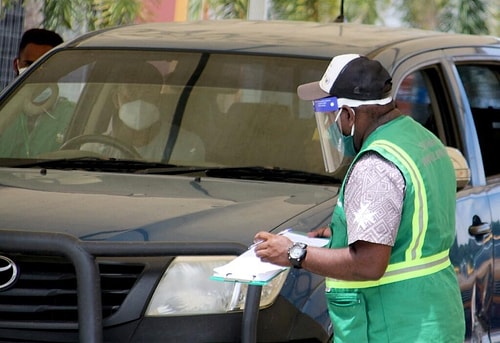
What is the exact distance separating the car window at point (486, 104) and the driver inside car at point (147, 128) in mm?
1410

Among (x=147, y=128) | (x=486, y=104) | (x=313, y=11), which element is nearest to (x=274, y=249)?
(x=147, y=128)

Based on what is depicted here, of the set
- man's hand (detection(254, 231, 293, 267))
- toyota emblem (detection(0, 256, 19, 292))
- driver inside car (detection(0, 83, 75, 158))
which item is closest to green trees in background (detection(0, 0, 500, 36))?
driver inside car (detection(0, 83, 75, 158))

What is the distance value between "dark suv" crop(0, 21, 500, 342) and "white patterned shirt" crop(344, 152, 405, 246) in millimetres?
537

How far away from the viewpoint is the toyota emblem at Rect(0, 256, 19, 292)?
4.44 meters

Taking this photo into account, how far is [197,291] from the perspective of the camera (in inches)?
172

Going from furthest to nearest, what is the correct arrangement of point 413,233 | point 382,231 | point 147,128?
point 147,128 < point 413,233 < point 382,231

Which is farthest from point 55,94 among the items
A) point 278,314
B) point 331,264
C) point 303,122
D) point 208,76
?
point 331,264

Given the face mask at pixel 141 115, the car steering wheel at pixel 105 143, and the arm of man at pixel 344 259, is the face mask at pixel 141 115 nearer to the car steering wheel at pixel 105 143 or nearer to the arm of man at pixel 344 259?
the car steering wheel at pixel 105 143

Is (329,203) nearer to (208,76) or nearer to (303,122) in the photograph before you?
(303,122)

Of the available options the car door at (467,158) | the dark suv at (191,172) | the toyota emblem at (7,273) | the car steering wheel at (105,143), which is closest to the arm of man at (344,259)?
the dark suv at (191,172)

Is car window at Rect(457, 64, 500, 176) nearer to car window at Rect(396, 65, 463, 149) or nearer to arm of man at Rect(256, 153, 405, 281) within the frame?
car window at Rect(396, 65, 463, 149)

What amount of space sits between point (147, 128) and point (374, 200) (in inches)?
81.5

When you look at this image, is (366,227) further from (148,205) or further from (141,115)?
(141,115)

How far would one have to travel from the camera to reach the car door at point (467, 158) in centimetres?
552
